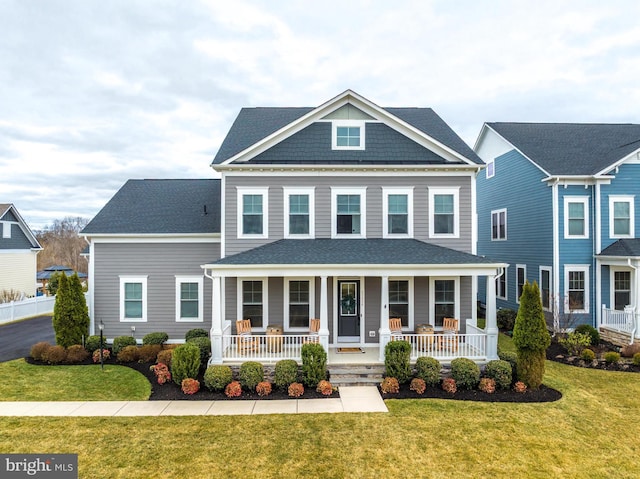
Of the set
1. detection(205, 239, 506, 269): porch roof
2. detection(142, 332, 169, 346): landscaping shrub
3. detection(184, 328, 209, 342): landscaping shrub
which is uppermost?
detection(205, 239, 506, 269): porch roof

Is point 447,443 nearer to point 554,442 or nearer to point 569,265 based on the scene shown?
point 554,442

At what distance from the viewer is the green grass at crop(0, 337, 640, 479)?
6168mm

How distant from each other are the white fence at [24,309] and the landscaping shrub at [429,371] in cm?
2207

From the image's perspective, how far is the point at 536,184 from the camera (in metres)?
16.2

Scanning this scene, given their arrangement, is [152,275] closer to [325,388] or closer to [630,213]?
[325,388]

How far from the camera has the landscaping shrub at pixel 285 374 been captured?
9.62 meters

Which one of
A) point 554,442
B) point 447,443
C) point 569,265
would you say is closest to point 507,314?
point 569,265

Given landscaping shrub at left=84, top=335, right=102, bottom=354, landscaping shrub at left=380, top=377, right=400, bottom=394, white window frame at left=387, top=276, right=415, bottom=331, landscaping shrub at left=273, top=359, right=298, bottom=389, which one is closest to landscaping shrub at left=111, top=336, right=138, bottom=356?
landscaping shrub at left=84, top=335, right=102, bottom=354

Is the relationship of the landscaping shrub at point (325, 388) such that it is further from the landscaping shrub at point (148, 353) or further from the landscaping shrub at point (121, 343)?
the landscaping shrub at point (121, 343)

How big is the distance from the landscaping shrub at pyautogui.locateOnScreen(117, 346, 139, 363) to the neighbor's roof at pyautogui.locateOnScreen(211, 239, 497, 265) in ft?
15.2

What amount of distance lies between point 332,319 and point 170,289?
6576 millimetres

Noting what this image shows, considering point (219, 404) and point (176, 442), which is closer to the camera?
point (176, 442)

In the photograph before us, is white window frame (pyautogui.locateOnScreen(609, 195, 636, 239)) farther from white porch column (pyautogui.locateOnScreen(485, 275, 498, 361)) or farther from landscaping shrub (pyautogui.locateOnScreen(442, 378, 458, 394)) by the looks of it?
landscaping shrub (pyautogui.locateOnScreen(442, 378, 458, 394))

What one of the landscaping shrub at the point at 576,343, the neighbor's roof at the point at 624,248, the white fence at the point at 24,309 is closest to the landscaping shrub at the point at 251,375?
the landscaping shrub at the point at 576,343
